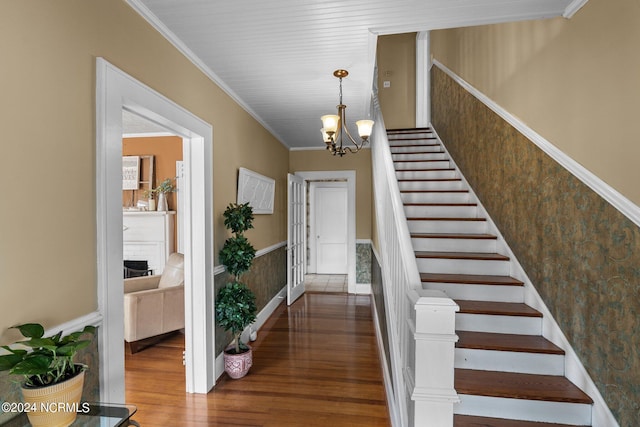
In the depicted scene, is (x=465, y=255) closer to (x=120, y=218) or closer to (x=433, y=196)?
(x=433, y=196)

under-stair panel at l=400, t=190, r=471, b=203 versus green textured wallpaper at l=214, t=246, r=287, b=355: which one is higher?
under-stair panel at l=400, t=190, r=471, b=203

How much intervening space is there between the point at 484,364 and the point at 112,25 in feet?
8.93

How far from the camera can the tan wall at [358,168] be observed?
5602mm

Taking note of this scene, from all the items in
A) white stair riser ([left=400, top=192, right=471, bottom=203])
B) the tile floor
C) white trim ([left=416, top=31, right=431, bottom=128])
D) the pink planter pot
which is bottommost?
the tile floor

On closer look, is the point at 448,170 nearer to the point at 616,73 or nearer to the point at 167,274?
the point at 616,73

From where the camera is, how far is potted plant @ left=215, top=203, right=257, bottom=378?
2.77 m

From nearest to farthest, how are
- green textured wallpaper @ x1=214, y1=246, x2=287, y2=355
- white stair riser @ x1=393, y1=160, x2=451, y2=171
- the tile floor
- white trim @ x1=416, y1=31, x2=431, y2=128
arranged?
1. green textured wallpaper @ x1=214, y1=246, x2=287, y2=355
2. white stair riser @ x1=393, y1=160, x2=451, y2=171
3. white trim @ x1=416, y1=31, x2=431, y2=128
4. the tile floor

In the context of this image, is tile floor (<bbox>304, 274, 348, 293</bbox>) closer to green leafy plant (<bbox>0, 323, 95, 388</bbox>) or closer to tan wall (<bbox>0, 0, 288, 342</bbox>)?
tan wall (<bbox>0, 0, 288, 342</bbox>)

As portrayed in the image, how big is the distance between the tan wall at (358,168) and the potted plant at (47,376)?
481 centimetres

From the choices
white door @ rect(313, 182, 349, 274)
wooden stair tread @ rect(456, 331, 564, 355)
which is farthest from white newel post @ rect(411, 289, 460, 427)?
white door @ rect(313, 182, 349, 274)

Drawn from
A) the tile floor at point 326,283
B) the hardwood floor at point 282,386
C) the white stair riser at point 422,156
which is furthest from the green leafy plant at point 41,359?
the tile floor at point 326,283

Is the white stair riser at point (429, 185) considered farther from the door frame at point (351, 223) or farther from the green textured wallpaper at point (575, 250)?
the door frame at point (351, 223)

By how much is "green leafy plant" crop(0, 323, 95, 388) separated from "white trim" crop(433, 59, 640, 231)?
82.3 inches

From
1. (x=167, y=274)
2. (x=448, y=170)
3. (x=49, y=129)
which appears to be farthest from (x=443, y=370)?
(x=167, y=274)
